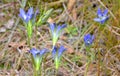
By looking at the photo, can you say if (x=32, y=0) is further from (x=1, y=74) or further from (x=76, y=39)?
(x=1, y=74)

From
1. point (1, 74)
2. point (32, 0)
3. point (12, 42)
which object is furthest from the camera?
point (32, 0)

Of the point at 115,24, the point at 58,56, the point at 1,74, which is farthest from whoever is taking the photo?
the point at 115,24

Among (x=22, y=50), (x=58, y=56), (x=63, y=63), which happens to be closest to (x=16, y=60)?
(x=22, y=50)

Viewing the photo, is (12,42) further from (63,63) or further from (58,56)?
(58,56)

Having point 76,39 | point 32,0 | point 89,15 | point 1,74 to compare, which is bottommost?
point 1,74

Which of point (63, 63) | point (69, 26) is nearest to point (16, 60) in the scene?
point (63, 63)

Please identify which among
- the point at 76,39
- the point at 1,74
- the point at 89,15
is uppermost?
the point at 89,15

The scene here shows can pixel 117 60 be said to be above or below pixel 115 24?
below

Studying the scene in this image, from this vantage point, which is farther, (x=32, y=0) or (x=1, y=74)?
(x=32, y=0)

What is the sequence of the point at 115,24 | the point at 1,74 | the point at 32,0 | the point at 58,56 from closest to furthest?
the point at 58,56 < the point at 1,74 < the point at 115,24 < the point at 32,0
